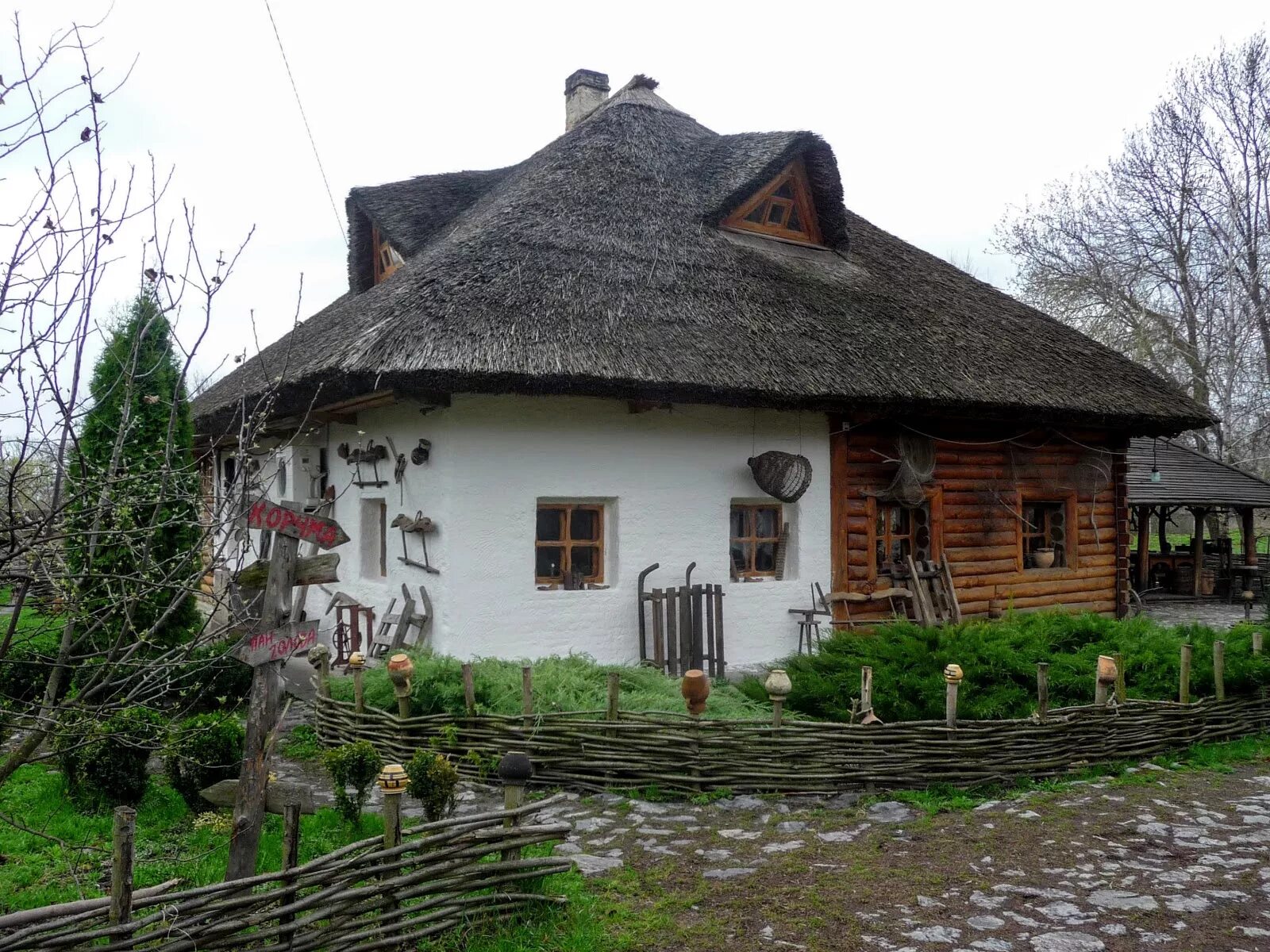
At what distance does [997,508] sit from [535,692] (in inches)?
249

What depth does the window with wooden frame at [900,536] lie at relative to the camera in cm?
977

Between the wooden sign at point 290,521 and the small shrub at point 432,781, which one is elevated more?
the wooden sign at point 290,521

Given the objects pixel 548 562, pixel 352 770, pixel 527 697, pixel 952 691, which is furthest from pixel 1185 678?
pixel 352 770

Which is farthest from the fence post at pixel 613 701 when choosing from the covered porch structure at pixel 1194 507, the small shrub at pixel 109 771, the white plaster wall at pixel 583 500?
the covered porch structure at pixel 1194 507

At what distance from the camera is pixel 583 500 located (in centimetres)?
827

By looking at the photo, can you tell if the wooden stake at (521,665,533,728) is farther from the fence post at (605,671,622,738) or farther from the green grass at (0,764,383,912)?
the green grass at (0,764,383,912)

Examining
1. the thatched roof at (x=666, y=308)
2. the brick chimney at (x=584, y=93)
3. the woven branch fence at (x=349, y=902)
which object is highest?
the brick chimney at (x=584, y=93)

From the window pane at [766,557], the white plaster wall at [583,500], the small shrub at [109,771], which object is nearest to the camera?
the small shrub at [109,771]

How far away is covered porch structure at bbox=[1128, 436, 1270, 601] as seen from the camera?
15250 millimetres

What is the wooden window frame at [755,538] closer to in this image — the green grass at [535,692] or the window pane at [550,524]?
the window pane at [550,524]

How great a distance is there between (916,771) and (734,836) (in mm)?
1280

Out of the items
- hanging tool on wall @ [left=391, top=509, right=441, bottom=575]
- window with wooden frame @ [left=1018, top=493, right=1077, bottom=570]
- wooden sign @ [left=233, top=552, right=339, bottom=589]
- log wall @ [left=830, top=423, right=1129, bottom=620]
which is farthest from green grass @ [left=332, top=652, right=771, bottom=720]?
window with wooden frame @ [left=1018, top=493, right=1077, bottom=570]

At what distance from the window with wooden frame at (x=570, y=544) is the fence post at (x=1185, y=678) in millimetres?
4270

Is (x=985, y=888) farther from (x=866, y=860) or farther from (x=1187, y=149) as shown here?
(x=1187, y=149)
